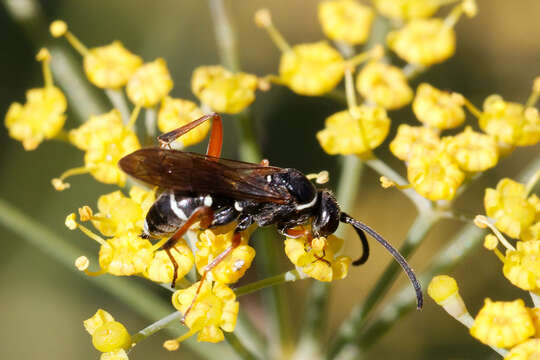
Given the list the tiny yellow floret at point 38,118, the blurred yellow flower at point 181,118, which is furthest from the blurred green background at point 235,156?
the blurred yellow flower at point 181,118

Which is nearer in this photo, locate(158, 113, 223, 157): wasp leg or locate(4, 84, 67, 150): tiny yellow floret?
locate(158, 113, 223, 157): wasp leg

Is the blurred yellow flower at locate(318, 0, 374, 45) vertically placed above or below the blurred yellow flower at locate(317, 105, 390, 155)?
above

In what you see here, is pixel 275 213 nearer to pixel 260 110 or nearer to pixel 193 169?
pixel 193 169

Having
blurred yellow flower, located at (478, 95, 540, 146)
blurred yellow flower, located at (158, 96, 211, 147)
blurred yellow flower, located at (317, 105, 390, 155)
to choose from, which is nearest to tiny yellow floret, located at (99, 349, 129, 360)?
blurred yellow flower, located at (158, 96, 211, 147)

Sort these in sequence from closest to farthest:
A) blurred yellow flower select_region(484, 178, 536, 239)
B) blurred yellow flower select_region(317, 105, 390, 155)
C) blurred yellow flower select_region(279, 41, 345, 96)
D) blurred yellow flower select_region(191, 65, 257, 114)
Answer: blurred yellow flower select_region(484, 178, 536, 239)
blurred yellow flower select_region(317, 105, 390, 155)
blurred yellow flower select_region(191, 65, 257, 114)
blurred yellow flower select_region(279, 41, 345, 96)

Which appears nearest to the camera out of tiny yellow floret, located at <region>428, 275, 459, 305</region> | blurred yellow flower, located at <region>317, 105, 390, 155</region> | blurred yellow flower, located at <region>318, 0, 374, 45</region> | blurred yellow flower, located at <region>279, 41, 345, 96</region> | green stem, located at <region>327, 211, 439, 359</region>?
tiny yellow floret, located at <region>428, 275, 459, 305</region>

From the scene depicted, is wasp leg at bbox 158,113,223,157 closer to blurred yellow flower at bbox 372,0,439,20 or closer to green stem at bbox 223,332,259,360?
green stem at bbox 223,332,259,360

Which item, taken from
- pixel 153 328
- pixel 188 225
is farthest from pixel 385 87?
pixel 153 328
